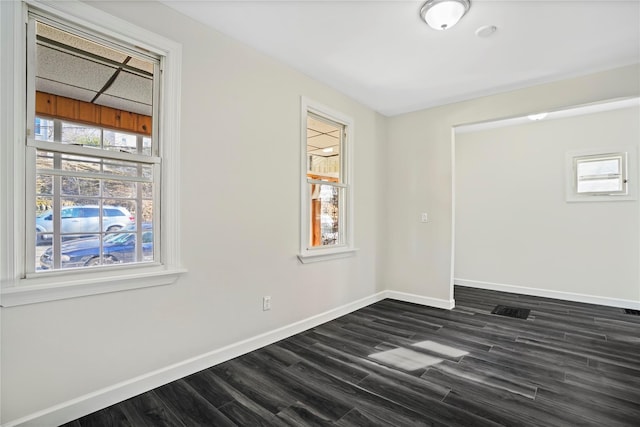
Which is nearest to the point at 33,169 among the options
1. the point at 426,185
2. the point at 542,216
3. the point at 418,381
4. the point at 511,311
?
the point at 418,381

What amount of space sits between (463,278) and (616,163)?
258 centimetres

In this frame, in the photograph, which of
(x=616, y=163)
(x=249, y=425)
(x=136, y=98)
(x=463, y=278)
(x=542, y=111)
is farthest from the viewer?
(x=463, y=278)

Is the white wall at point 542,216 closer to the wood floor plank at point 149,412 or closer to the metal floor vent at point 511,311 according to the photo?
the metal floor vent at point 511,311

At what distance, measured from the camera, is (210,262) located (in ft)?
8.04

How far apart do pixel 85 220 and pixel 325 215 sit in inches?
91.4

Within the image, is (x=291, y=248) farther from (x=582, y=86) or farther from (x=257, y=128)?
(x=582, y=86)

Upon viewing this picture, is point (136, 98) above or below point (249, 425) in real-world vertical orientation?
above

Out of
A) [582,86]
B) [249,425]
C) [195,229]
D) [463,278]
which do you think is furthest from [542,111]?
[249,425]

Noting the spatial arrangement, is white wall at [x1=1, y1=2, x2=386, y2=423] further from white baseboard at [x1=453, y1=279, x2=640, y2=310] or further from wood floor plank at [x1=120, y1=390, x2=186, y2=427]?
white baseboard at [x1=453, y1=279, x2=640, y2=310]

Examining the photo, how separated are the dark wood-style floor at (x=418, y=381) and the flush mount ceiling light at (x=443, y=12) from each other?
2.56 metres

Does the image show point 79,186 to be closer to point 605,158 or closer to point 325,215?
point 325,215

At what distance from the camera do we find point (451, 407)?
6.45 ft

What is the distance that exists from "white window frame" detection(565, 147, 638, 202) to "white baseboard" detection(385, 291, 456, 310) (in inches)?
91.9

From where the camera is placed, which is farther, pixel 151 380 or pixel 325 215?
pixel 325 215
